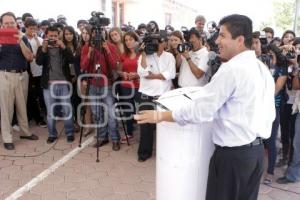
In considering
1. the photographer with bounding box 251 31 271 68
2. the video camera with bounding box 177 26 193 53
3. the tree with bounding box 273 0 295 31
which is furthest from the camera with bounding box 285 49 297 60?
the tree with bounding box 273 0 295 31

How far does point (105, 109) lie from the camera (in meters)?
4.59

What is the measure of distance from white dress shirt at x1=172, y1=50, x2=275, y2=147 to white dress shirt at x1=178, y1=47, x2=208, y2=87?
1.92 metres

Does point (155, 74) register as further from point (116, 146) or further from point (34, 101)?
point (34, 101)

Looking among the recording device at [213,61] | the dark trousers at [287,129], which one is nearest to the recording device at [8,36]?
the recording device at [213,61]

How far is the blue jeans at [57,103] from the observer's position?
15.5 feet

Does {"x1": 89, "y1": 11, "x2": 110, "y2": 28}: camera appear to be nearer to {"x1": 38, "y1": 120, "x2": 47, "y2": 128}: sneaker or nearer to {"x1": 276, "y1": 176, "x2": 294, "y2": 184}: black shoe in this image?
{"x1": 38, "y1": 120, "x2": 47, "y2": 128}: sneaker

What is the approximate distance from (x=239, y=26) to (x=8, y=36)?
3523 millimetres

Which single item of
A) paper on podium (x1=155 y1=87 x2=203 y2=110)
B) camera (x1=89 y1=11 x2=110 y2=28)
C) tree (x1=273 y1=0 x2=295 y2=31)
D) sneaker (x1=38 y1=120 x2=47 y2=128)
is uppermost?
tree (x1=273 y1=0 x2=295 y2=31)

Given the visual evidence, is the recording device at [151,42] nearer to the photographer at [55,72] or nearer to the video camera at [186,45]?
the video camera at [186,45]

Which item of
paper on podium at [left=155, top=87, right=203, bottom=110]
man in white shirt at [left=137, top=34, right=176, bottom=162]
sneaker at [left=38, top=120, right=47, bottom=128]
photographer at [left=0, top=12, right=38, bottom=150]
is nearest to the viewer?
paper on podium at [left=155, top=87, right=203, bottom=110]

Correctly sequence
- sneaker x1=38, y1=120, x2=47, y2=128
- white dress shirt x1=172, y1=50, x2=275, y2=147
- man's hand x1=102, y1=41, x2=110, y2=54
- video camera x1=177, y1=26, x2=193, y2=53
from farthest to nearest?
sneaker x1=38, y1=120, x2=47, y2=128 < man's hand x1=102, y1=41, x2=110, y2=54 < video camera x1=177, y1=26, x2=193, y2=53 < white dress shirt x1=172, y1=50, x2=275, y2=147

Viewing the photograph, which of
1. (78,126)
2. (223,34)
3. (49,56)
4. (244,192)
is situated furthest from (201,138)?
(78,126)

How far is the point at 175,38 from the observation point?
170 inches

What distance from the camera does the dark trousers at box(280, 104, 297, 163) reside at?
392 cm
